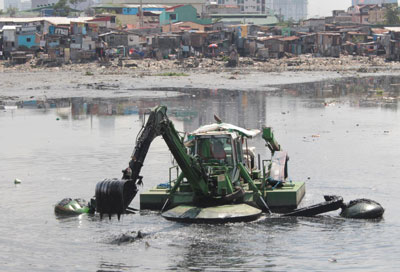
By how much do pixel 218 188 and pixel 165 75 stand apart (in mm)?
57152

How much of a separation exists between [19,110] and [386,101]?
24.7m

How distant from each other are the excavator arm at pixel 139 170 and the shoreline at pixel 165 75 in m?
37.6

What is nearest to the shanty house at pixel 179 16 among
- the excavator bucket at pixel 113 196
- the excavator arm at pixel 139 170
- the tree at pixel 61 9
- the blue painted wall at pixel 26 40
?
the tree at pixel 61 9

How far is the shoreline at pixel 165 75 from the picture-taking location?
206 ft

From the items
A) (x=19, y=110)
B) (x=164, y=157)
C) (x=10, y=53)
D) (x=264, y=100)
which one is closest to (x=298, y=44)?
(x=10, y=53)

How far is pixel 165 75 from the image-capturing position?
254 ft

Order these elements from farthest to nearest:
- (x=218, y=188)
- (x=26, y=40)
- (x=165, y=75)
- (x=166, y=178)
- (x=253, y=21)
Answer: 1. (x=253, y=21)
2. (x=26, y=40)
3. (x=165, y=75)
4. (x=166, y=178)
5. (x=218, y=188)

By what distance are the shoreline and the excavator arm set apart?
37602 mm

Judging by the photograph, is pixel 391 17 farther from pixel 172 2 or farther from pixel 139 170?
pixel 139 170

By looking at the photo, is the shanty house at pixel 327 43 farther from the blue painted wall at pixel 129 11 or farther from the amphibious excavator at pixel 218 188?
the amphibious excavator at pixel 218 188

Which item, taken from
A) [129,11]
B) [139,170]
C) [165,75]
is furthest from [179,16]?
[139,170]

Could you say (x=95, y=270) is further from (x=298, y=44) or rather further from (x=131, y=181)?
(x=298, y=44)

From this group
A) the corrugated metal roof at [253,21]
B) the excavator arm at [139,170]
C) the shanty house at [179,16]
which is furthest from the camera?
the corrugated metal roof at [253,21]

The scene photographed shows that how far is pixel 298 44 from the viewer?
10975cm
